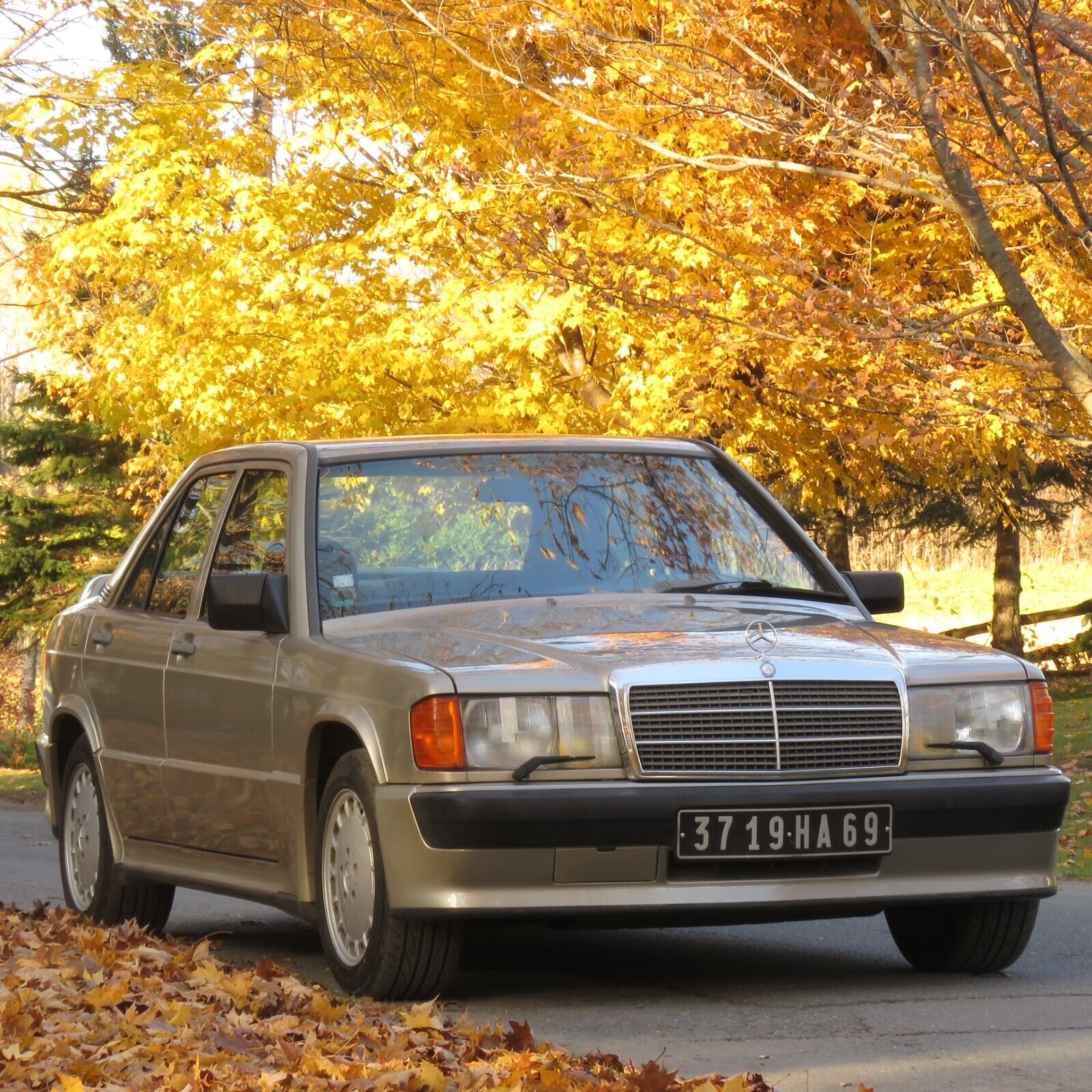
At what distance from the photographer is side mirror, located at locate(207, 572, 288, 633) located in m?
6.23

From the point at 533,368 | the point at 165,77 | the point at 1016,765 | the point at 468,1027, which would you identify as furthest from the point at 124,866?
the point at 165,77

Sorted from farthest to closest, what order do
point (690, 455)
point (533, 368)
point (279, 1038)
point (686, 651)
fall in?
point (533, 368) → point (690, 455) → point (686, 651) → point (279, 1038)

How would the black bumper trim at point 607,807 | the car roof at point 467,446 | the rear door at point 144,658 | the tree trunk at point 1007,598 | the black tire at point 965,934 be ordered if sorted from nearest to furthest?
the black bumper trim at point 607,807 < the black tire at point 965,934 < the car roof at point 467,446 < the rear door at point 144,658 < the tree trunk at point 1007,598

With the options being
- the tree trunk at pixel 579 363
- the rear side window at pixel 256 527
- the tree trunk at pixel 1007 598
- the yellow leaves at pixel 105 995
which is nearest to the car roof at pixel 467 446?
the rear side window at pixel 256 527

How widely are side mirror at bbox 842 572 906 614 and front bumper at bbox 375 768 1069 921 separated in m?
1.36

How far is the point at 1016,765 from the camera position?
5.96 m

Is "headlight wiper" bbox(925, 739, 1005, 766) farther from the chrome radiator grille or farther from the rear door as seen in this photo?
the rear door

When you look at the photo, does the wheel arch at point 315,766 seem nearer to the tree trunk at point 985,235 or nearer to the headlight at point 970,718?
the headlight at point 970,718

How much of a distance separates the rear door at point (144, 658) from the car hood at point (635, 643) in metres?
1.28

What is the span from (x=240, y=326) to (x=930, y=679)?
10205 mm

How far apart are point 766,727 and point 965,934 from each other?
120cm

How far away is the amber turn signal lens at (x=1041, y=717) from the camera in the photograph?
236 inches

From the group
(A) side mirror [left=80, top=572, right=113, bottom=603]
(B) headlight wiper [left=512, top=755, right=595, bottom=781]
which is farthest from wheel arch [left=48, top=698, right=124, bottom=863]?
(B) headlight wiper [left=512, top=755, right=595, bottom=781]

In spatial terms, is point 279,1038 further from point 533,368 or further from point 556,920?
point 533,368
